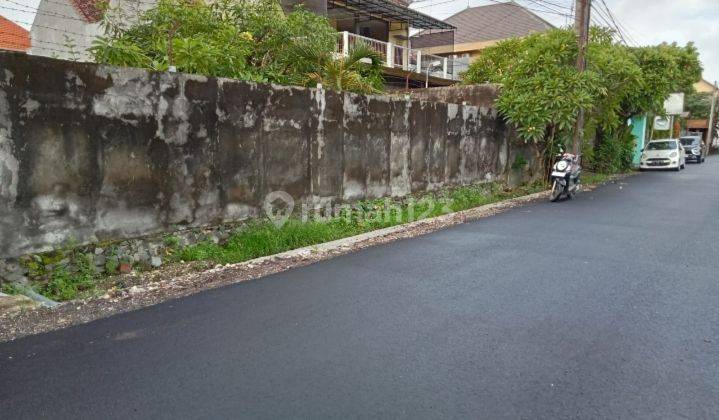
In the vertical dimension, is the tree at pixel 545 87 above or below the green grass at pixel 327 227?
above

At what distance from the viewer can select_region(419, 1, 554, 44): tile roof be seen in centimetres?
3584

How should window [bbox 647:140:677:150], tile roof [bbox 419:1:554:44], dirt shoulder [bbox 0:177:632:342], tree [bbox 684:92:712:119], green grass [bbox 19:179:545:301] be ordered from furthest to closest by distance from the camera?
tree [bbox 684:92:712:119] < tile roof [bbox 419:1:554:44] < window [bbox 647:140:677:150] < green grass [bbox 19:179:545:301] < dirt shoulder [bbox 0:177:632:342]

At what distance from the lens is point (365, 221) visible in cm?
857

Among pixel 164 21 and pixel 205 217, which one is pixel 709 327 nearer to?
pixel 205 217

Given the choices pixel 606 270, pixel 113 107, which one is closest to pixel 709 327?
pixel 606 270

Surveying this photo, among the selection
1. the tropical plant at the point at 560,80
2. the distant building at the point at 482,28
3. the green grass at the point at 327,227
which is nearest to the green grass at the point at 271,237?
the green grass at the point at 327,227

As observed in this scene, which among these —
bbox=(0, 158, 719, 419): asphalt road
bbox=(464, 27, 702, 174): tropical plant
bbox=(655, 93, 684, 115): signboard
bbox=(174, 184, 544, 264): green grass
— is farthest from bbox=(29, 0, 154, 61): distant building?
bbox=(655, 93, 684, 115): signboard

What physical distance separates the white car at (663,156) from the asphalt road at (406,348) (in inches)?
767

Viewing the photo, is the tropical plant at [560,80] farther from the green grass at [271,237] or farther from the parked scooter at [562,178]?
the green grass at [271,237]

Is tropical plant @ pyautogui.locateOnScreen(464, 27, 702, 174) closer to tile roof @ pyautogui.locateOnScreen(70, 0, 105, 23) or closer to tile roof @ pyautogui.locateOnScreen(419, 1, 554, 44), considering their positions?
tile roof @ pyautogui.locateOnScreen(70, 0, 105, 23)

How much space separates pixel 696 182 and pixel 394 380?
58.8 ft

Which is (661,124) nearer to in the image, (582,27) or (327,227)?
(582,27)

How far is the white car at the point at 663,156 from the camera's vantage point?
22.8m

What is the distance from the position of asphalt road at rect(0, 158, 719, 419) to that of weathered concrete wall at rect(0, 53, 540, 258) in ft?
5.12
